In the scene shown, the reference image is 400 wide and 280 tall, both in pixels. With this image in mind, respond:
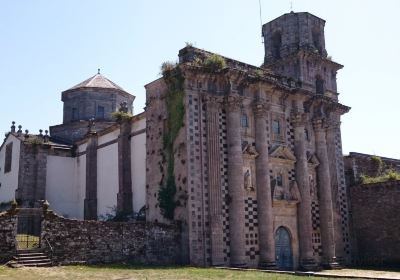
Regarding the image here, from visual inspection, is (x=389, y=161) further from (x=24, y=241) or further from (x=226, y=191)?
(x=24, y=241)

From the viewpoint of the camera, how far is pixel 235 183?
80.3ft

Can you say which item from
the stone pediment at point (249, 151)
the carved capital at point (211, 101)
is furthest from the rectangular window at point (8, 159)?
the stone pediment at point (249, 151)

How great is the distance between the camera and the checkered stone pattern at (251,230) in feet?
81.5

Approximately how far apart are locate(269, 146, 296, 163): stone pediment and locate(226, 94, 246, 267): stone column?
118 inches

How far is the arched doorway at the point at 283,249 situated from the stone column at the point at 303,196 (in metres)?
0.71

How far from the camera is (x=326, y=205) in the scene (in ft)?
97.2

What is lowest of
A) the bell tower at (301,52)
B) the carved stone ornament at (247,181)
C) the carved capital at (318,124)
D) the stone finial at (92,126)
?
the carved stone ornament at (247,181)

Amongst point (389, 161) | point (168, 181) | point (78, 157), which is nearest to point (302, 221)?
point (168, 181)

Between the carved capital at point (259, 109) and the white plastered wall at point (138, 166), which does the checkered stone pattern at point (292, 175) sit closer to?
the carved capital at point (259, 109)

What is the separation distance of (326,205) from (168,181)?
1069 cm

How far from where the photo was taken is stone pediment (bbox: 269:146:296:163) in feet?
90.5

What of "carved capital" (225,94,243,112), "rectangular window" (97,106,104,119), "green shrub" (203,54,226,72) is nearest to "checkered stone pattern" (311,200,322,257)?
"carved capital" (225,94,243,112)

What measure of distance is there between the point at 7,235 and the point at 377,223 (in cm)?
2182

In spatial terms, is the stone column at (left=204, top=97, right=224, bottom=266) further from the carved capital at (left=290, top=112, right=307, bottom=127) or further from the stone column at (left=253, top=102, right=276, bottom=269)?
the carved capital at (left=290, top=112, right=307, bottom=127)
